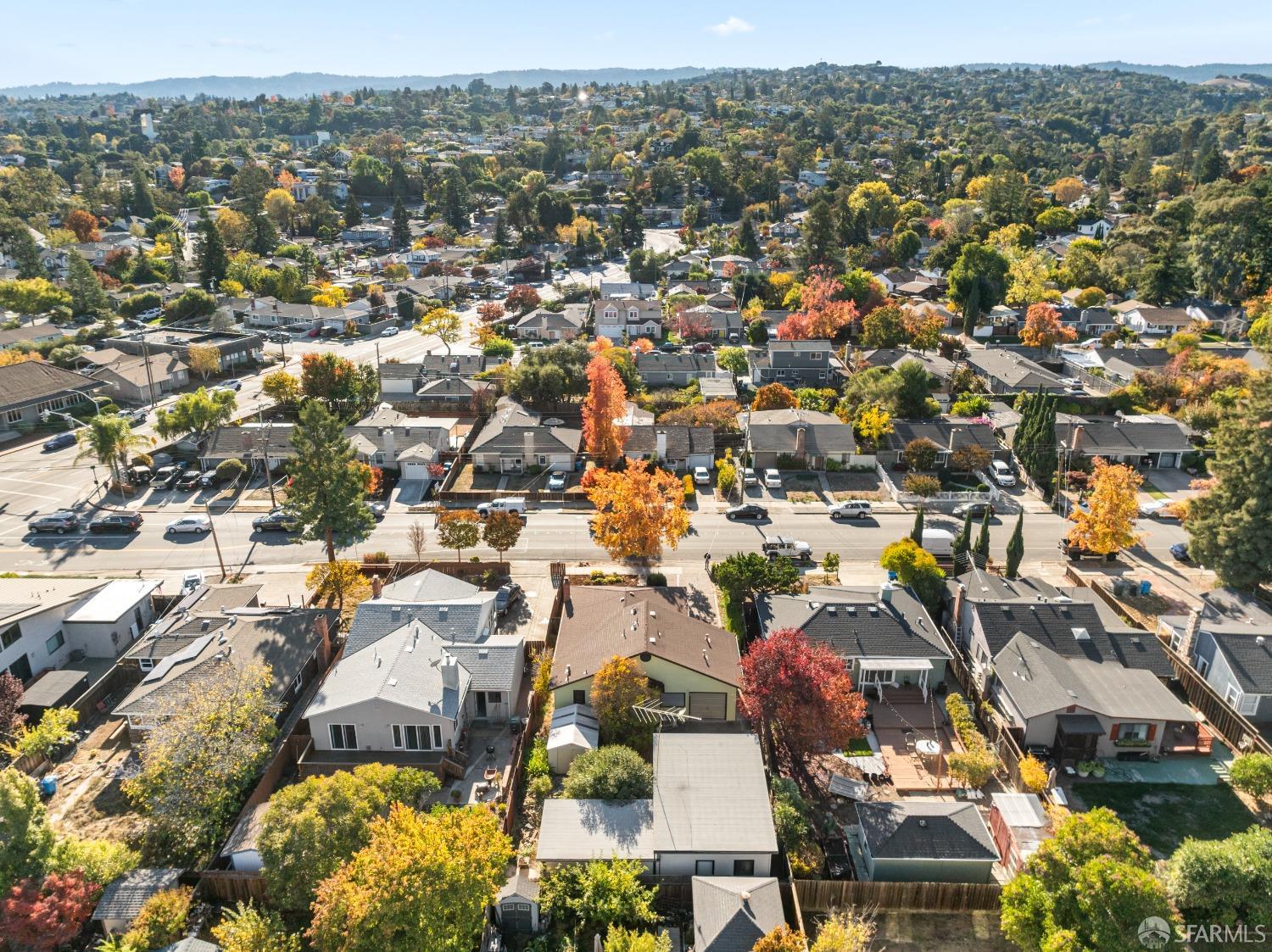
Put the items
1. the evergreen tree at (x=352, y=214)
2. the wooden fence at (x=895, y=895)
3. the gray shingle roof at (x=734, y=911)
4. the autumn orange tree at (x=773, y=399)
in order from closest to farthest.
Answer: the gray shingle roof at (x=734, y=911) → the wooden fence at (x=895, y=895) → the autumn orange tree at (x=773, y=399) → the evergreen tree at (x=352, y=214)

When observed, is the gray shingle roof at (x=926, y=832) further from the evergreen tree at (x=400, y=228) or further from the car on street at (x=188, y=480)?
the evergreen tree at (x=400, y=228)

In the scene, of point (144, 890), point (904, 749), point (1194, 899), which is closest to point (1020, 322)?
point (904, 749)

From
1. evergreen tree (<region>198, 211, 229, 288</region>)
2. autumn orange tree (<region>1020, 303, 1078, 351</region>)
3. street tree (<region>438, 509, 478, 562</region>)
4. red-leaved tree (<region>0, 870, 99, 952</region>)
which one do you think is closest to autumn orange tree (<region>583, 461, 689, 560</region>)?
street tree (<region>438, 509, 478, 562</region>)

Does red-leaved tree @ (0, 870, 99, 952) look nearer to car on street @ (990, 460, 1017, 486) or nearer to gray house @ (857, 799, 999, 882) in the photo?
gray house @ (857, 799, 999, 882)

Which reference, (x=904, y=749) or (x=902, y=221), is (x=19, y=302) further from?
(x=902, y=221)

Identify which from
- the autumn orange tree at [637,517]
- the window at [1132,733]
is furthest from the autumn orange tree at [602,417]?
the window at [1132,733]

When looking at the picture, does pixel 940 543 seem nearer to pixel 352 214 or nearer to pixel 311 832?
pixel 311 832
